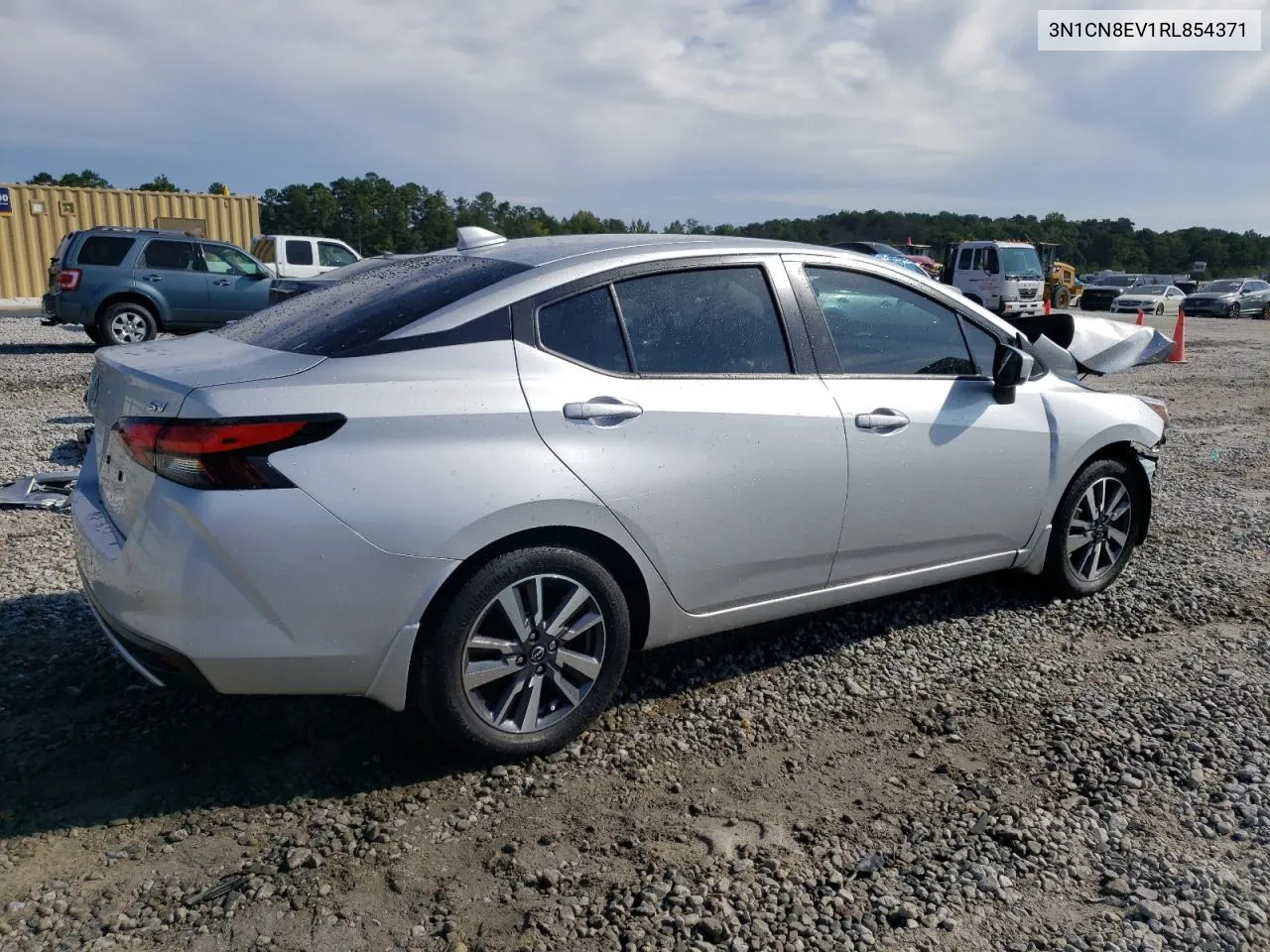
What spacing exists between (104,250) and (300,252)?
7.48m

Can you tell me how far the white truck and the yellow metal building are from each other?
19661mm

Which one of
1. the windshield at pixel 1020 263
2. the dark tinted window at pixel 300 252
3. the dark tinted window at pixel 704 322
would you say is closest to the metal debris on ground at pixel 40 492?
the dark tinted window at pixel 704 322

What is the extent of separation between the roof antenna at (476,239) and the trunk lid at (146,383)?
1.06m

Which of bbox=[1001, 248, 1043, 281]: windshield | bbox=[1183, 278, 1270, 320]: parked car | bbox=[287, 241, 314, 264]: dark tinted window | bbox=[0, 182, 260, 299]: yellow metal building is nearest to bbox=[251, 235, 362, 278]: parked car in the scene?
bbox=[287, 241, 314, 264]: dark tinted window

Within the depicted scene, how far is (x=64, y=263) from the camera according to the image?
14000 millimetres

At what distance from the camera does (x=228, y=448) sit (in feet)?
8.79

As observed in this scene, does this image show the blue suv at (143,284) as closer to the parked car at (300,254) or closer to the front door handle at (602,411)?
the parked car at (300,254)

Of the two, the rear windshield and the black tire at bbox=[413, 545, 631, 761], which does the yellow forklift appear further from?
the black tire at bbox=[413, 545, 631, 761]

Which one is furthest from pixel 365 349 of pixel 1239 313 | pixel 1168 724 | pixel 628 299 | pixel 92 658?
pixel 1239 313

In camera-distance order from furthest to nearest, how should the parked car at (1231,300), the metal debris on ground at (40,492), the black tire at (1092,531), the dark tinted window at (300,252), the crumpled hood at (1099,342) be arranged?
the parked car at (1231,300) → the dark tinted window at (300,252) → the metal debris on ground at (40,492) → the crumpled hood at (1099,342) → the black tire at (1092,531)

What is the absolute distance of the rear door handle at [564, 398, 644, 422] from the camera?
10.2ft

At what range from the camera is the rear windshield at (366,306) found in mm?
3080

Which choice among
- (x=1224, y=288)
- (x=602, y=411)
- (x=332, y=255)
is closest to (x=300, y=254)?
(x=332, y=255)

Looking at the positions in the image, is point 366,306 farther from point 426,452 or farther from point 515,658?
point 515,658
